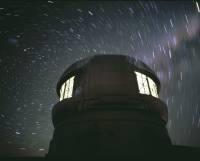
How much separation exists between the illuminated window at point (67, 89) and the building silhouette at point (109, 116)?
0.29ft

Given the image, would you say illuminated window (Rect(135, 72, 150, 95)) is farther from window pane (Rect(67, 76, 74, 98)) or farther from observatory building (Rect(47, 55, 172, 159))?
window pane (Rect(67, 76, 74, 98))

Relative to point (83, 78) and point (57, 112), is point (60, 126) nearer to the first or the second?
point (57, 112)

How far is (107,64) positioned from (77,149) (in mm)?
4600

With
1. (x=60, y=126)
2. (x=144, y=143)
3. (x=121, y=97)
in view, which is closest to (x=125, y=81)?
(x=121, y=97)

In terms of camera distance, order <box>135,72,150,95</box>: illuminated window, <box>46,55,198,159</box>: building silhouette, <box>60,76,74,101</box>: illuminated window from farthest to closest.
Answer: <box>60,76,74,101</box>: illuminated window
<box>135,72,150,95</box>: illuminated window
<box>46,55,198,159</box>: building silhouette

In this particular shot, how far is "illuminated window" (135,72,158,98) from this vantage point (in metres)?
12.3

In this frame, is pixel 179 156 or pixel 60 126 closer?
pixel 179 156

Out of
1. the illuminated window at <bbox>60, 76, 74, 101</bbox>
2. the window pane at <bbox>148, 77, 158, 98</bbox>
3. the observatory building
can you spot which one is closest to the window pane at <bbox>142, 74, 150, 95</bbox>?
the observatory building

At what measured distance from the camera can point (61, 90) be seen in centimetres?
1381

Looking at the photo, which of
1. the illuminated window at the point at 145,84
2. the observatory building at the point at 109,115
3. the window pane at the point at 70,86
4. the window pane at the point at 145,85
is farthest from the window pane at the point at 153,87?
the window pane at the point at 70,86

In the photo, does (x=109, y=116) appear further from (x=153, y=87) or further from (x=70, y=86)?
(x=153, y=87)

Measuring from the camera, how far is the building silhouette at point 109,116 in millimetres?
10016

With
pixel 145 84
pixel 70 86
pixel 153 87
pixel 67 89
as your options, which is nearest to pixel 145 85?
pixel 145 84

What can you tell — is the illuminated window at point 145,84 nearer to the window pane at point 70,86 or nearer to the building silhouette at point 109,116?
the building silhouette at point 109,116
